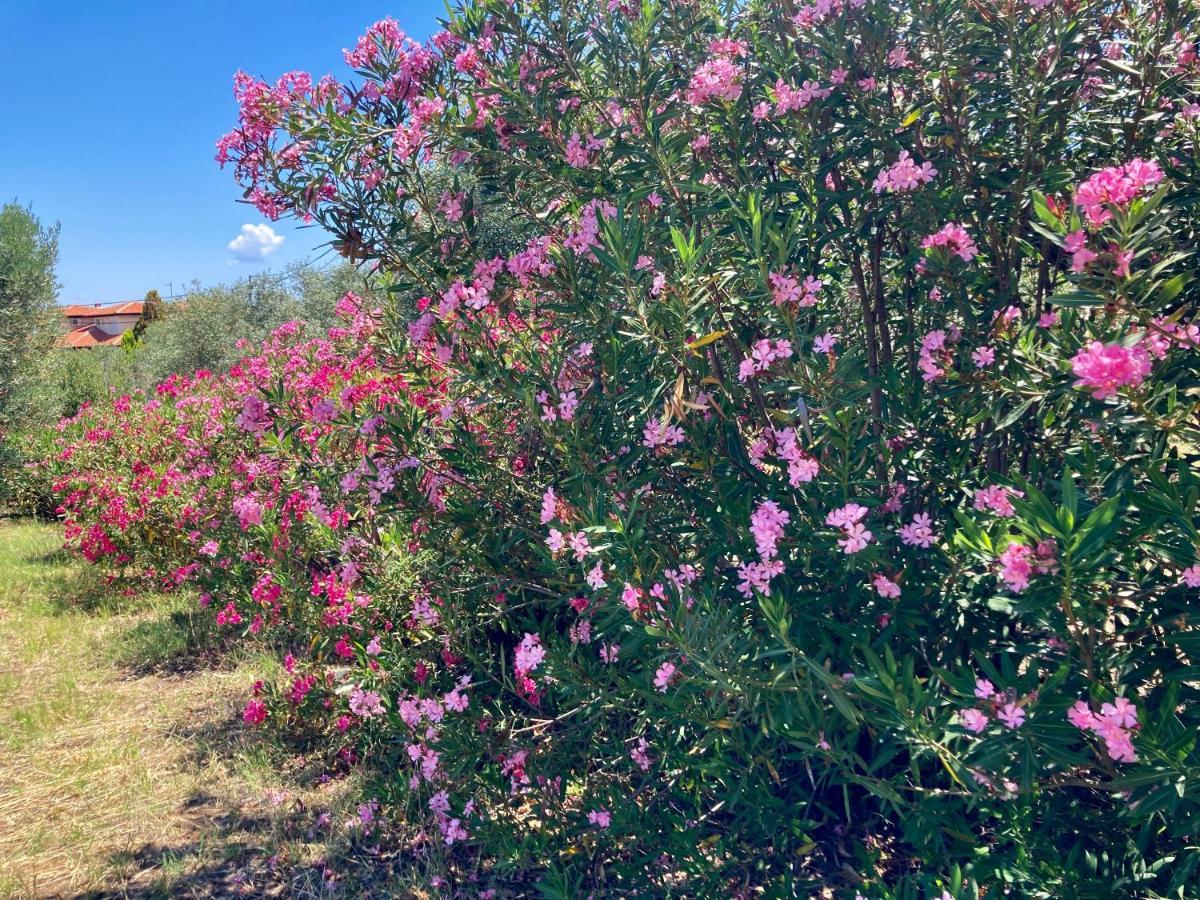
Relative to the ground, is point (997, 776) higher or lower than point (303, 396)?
lower

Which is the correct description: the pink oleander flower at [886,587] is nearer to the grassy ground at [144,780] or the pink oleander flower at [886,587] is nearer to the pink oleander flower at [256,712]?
the grassy ground at [144,780]

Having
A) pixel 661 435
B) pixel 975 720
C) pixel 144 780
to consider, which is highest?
pixel 661 435

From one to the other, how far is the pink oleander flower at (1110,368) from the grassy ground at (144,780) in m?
3.04

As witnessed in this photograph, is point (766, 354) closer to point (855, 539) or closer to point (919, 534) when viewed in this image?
point (855, 539)

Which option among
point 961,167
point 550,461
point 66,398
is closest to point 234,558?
point 550,461

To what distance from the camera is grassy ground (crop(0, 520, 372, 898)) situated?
3.16 meters

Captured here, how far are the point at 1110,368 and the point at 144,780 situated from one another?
4.39 m

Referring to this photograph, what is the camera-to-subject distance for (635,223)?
1.78m

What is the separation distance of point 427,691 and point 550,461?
960 millimetres

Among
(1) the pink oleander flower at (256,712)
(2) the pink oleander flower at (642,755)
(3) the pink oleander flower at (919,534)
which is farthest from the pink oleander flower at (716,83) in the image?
(1) the pink oleander flower at (256,712)

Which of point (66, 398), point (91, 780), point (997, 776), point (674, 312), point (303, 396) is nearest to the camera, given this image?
point (997, 776)

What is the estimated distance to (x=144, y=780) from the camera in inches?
153

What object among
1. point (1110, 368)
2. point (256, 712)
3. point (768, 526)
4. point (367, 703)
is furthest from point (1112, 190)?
point (256, 712)

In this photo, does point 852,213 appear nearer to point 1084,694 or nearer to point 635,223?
point 635,223
